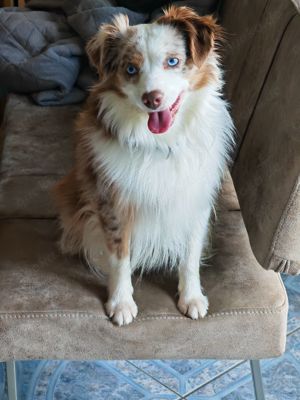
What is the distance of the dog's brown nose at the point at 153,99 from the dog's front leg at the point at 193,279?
1.24 feet

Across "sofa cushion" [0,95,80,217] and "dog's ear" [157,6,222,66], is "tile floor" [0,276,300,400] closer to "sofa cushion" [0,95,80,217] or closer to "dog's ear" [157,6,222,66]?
"sofa cushion" [0,95,80,217]

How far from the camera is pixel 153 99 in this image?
4.06 ft

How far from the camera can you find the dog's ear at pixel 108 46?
1.36 meters

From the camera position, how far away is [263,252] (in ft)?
4.48

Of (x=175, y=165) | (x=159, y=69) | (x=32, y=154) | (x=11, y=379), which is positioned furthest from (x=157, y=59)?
(x=11, y=379)

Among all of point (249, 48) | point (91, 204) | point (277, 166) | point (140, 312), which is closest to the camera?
point (277, 166)

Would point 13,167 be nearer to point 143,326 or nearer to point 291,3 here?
point 143,326

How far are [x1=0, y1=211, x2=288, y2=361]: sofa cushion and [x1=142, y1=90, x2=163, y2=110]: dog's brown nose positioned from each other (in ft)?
1.62

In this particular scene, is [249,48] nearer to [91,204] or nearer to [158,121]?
[158,121]

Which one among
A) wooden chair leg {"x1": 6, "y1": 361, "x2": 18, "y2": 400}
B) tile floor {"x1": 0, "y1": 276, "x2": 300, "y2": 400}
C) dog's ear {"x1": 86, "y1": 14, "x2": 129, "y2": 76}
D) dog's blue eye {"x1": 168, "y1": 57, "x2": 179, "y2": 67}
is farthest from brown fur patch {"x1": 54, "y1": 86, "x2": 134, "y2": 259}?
tile floor {"x1": 0, "y1": 276, "x2": 300, "y2": 400}

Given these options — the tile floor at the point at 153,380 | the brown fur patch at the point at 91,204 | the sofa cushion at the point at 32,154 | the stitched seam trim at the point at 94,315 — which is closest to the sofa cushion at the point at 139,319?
the stitched seam trim at the point at 94,315

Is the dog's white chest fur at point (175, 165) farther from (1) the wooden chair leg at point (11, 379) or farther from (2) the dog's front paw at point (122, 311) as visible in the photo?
(1) the wooden chair leg at point (11, 379)

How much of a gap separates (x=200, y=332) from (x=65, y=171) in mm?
755

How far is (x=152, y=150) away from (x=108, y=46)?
0.26m
